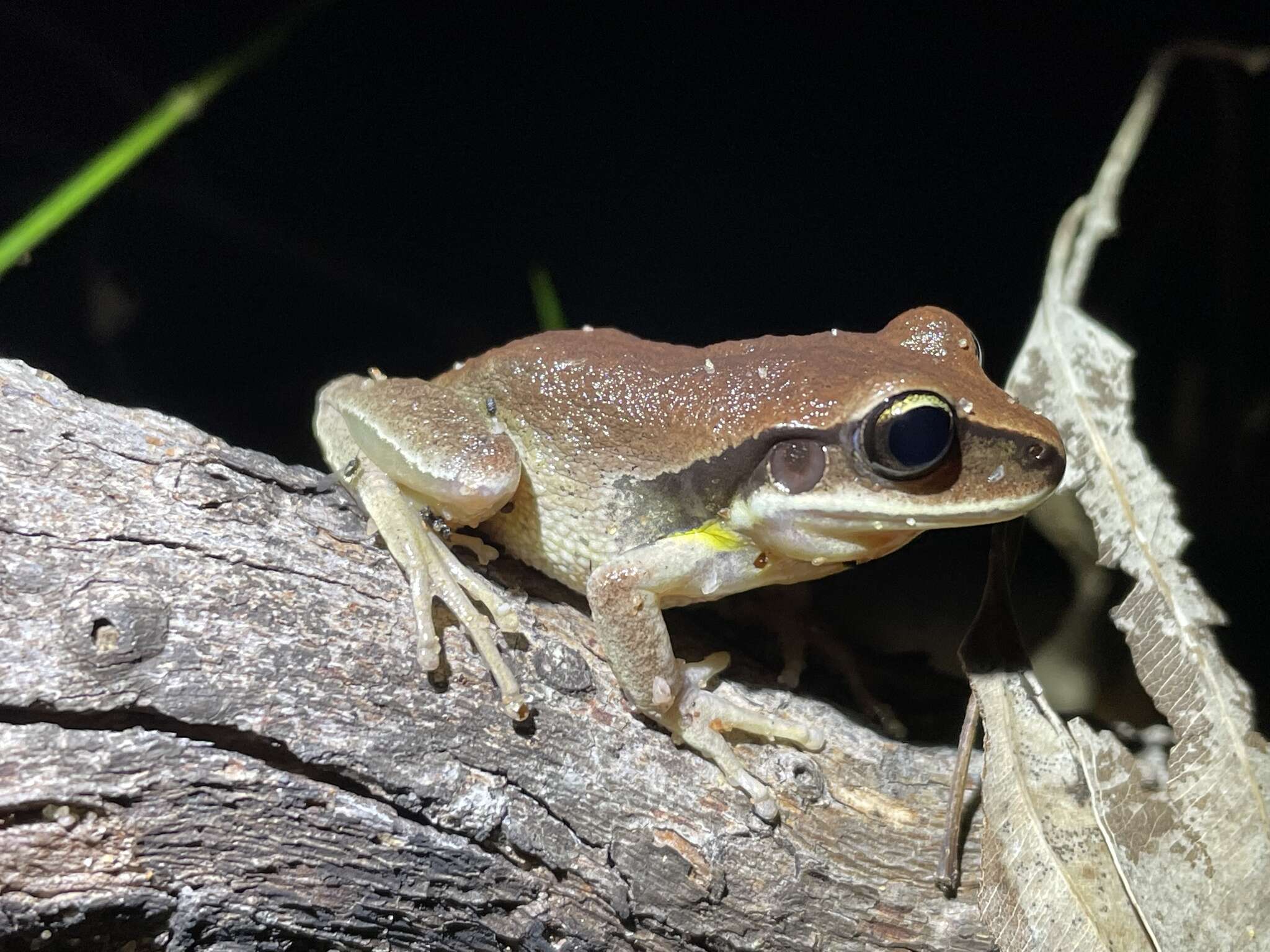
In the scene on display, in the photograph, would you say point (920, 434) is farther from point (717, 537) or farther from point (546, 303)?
point (546, 303)

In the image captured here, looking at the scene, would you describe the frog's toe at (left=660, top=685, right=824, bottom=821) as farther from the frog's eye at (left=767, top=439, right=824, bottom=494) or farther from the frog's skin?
the frog's eye at (left=767, top=439, right=824, bottom=494)

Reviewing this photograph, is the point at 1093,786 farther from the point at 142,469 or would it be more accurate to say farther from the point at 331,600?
the point at 142,469

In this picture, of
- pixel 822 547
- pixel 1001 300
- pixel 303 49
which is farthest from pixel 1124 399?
pixel 303 49

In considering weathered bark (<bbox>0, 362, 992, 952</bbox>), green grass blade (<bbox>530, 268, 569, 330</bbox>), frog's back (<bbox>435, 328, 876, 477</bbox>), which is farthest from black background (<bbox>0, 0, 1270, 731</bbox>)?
weathered bark (<bbox>0, 362, 992, 952</bbox>)

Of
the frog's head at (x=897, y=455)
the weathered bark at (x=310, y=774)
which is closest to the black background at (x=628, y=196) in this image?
the frog's head at (x=897, y=455)

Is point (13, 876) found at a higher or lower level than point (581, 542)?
lower

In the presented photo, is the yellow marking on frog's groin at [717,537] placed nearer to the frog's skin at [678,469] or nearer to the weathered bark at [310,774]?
the frog's skin at [678,469]

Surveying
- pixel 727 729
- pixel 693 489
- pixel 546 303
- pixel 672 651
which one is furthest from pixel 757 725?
→ pixel 546 303
